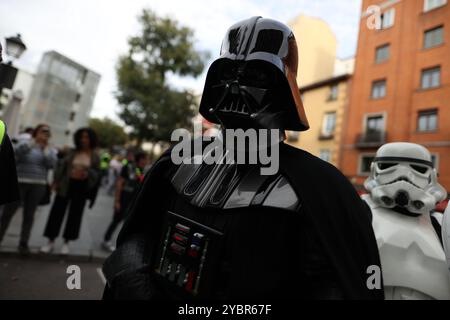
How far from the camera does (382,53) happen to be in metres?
16.9

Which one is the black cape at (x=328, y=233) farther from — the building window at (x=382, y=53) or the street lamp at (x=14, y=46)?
the building window at (x=382, y=53)

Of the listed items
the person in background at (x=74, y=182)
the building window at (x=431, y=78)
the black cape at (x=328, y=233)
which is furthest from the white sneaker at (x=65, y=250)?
the building window at (x=431, y=78)

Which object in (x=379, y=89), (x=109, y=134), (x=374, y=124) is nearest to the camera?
(x=379, y=89)

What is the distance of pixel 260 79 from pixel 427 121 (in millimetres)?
16597

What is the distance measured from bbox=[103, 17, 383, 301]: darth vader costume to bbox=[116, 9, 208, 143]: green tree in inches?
587

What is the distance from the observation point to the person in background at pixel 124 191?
5159 mm

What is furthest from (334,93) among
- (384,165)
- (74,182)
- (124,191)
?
(384,165)

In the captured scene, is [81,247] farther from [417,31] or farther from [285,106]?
[417,31]

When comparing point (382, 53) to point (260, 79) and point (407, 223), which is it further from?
point (260, 79)

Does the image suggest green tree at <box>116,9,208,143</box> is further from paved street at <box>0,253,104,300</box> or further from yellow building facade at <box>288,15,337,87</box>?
paved street at <box>0,253,104,300</box>

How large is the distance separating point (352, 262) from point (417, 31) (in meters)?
16.6

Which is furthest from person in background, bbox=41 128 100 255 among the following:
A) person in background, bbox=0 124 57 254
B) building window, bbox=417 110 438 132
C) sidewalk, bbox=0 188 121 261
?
building window, bbox=417 110 438 132

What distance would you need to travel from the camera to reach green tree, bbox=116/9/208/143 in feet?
52.0

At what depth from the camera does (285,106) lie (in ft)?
4.37
